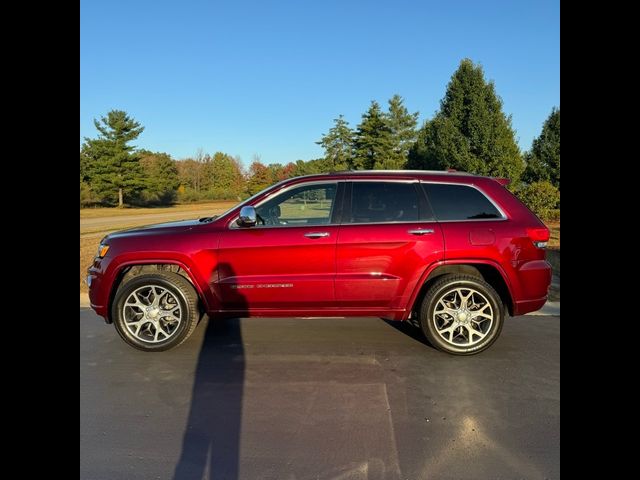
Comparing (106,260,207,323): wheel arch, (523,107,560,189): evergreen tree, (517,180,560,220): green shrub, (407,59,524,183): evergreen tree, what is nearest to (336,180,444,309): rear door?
(106,260,207,323): wheel arch

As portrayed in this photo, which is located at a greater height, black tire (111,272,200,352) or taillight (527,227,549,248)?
taillight (527,227,549,248)

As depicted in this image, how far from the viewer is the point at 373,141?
1476 inches

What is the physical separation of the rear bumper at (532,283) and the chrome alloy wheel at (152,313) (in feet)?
11.5

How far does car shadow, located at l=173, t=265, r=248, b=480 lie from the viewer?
102 inches

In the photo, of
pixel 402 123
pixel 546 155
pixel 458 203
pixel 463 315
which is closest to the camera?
pixel 463 315

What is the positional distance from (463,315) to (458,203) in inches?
45.3

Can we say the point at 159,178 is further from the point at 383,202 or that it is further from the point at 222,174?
the point at 383,202

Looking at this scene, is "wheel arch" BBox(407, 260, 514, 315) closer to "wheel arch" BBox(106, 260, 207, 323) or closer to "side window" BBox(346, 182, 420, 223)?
"side window" BBox(346, 182, 420, 223)

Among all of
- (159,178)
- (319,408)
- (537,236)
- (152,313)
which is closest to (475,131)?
(537,236)

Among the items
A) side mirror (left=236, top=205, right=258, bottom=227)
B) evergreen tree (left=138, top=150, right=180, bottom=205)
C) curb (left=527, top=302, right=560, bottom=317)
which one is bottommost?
curb (left=527, top=302, right=560, bottom=317)

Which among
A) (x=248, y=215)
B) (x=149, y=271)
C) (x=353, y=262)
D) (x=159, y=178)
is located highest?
(x=159, y=178)

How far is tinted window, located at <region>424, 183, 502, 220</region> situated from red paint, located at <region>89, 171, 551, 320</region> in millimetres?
101
